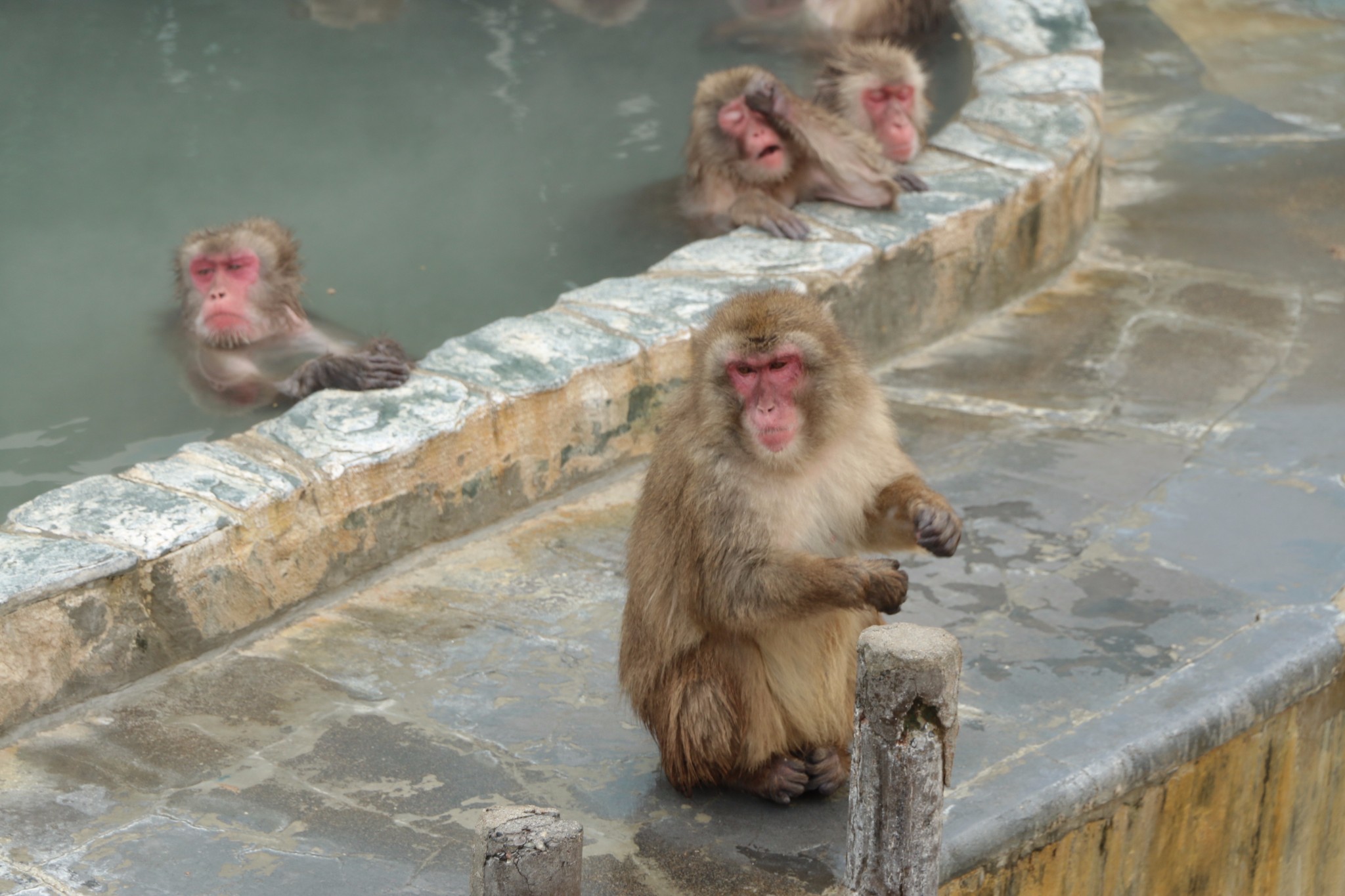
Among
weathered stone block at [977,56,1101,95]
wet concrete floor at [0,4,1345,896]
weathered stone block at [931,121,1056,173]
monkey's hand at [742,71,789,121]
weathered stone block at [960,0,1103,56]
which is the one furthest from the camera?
weathered stone block at [960,0,1103,56]

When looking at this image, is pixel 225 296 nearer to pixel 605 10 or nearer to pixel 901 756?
pixel 901 756

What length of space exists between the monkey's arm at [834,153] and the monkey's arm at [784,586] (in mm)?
3153

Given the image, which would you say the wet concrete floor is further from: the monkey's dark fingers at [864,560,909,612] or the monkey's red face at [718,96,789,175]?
the monkey's red face at [718,96,789,175]

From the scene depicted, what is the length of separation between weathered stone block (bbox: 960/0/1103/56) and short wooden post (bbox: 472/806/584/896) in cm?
609

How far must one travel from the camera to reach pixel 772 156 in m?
6.04

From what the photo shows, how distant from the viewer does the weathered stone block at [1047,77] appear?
274 inches

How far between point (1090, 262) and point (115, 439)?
12.9 feet

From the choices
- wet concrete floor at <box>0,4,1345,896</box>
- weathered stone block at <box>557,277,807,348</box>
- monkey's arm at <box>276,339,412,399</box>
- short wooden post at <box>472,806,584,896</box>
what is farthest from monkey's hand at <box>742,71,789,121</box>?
short wooden post at <box>472,806,584,896</box>

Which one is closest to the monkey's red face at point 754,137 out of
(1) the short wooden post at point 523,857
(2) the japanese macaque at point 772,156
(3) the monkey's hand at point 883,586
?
(2) the japanese macaque at point 772,156

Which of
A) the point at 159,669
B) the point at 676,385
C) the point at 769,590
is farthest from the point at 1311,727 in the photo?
the point at 159,669

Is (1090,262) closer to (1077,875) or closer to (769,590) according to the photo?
(1077,875)

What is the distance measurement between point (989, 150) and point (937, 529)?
3786 mm

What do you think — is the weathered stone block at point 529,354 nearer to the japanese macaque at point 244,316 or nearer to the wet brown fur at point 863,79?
the japanese macaque at point 244,316

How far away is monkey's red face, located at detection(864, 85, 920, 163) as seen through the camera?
6.43 meters
